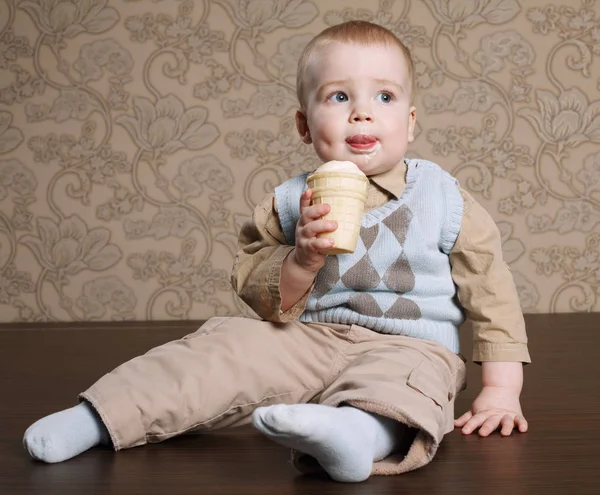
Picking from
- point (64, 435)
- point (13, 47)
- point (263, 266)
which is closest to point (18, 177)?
point (13, 47)

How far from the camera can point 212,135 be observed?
9.00 feet

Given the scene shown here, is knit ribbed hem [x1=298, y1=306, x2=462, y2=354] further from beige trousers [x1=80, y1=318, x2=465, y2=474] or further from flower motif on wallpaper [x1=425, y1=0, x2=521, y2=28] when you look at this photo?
flower motif on wallpaper [x1=425, y1=0, x2=521, y2=28]

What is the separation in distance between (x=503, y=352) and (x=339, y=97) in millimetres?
413

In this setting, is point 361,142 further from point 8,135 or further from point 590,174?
point 8,135

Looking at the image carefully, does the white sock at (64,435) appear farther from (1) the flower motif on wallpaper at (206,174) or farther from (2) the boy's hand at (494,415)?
(1) the flower motif on wallpaper at (206,174)

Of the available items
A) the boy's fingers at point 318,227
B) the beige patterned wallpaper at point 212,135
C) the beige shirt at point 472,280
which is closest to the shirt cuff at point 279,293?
the beige shirt at point 472,280

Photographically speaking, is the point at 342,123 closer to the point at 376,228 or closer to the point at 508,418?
the point at 376,228

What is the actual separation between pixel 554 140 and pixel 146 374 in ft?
6.47

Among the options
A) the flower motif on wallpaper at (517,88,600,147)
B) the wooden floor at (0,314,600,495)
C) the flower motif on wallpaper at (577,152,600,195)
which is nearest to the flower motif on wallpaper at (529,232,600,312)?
the flower motif on wallpaper at (577,152,600,195)

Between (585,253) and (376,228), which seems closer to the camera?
(376,228)

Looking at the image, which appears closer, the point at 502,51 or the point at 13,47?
the point at 502,51

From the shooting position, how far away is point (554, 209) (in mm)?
2721

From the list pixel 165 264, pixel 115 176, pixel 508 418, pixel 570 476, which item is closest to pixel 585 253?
pixel 165 264

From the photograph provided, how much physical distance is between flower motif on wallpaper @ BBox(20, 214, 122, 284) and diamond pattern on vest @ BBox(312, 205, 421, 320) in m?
1.75
